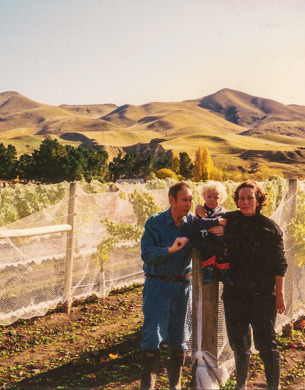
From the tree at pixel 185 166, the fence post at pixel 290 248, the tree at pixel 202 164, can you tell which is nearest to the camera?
the fence post at pixel 290 248

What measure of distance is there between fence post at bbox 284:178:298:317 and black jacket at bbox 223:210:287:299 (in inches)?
90.3

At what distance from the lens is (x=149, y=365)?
3.31 meters

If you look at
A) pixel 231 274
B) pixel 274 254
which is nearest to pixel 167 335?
pixel 231 274

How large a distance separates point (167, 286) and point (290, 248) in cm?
299

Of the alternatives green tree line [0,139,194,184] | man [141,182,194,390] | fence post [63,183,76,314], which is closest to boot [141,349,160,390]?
man [141,182,194,390]

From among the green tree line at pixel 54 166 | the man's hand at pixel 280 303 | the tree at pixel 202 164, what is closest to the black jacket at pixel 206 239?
the man's hand at pixel 280 303

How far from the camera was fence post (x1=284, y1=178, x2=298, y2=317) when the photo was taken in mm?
5512

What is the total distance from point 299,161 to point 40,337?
118373mm

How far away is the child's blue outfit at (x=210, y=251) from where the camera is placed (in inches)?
131

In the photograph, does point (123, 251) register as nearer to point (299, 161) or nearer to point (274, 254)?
point (274, 254)

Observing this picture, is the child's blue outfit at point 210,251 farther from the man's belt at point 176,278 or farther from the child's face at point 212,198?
the child's face at point 212,198

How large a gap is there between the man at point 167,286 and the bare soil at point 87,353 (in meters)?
0.85

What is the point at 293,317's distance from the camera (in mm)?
5691

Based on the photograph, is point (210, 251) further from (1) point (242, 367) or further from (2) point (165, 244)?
(1) point (242, 367)
